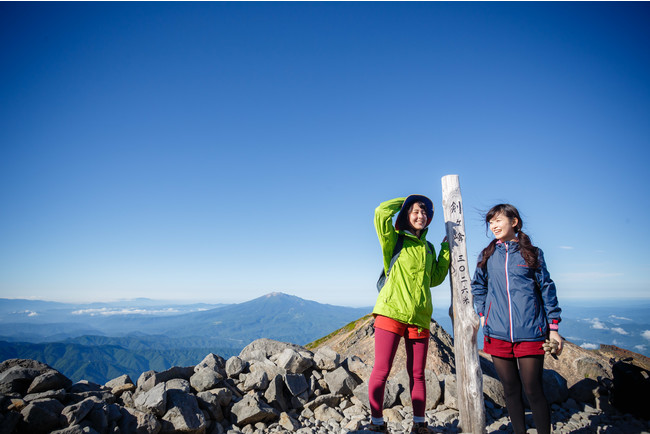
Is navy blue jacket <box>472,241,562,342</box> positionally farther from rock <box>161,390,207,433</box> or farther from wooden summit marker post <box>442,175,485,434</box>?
rock <box>161,390,207,433</box>

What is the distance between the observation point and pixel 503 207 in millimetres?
4160

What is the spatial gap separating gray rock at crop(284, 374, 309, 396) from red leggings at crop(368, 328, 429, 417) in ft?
7.24

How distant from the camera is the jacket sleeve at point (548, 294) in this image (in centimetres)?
351

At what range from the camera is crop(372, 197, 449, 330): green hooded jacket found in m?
3.97

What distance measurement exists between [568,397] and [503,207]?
5002 mm

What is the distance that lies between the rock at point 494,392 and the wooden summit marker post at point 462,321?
154 centimetres

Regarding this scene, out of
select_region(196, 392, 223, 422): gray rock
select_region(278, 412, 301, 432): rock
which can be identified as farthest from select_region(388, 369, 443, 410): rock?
select_region(196, 392, 223, 422): gray rock

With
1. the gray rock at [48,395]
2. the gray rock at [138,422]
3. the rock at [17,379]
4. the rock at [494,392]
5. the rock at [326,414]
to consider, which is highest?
the rock at [17,379]

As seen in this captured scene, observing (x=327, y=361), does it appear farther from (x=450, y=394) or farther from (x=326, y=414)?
(x=450, y=394)

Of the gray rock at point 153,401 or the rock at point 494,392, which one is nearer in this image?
the gray rock at point 153,401

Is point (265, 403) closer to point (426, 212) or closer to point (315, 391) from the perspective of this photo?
point (315, 391)

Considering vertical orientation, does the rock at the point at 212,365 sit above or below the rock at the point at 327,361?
above

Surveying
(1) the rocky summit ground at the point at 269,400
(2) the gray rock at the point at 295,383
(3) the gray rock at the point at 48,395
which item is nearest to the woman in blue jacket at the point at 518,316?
(1) the rocky summit ground at the point at 269,400

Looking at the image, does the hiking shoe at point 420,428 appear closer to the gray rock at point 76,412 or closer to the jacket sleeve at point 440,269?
the jacket sleeve at point 440,269
